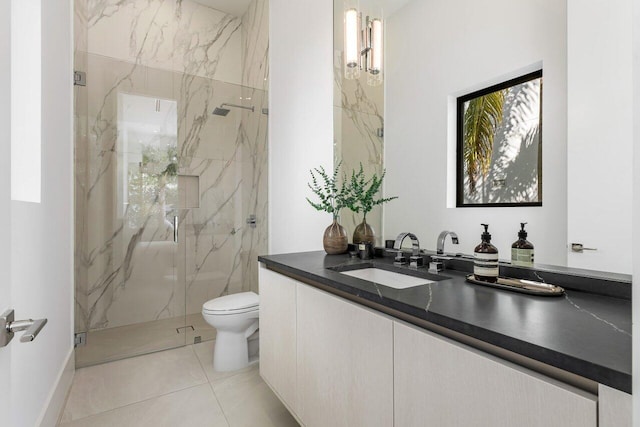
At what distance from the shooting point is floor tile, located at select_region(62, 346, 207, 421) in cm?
181

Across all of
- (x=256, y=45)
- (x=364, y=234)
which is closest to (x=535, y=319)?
(x=364, y=234)

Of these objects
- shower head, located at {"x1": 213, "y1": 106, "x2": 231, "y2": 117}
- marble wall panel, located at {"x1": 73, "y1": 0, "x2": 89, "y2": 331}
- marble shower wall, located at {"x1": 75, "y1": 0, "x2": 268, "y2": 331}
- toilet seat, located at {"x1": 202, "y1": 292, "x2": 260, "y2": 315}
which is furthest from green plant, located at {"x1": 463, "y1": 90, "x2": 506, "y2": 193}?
marble wall panel, located at {"x1": 73, "y1": 0, "x2": 89, "y2": 331}

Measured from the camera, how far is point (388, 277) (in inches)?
60.1

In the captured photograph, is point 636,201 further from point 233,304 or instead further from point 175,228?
point 175,228

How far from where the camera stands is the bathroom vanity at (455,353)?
0.57 metres

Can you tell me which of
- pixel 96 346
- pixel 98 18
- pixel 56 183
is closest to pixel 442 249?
pixel 56 183

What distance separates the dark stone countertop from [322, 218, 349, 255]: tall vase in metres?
0.65

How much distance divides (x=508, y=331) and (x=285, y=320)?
107cm

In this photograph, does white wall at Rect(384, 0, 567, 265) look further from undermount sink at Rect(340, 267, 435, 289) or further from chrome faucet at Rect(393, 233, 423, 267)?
undermount sink at Rect(340, 267, 435, 289)

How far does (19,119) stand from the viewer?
131 centimetres

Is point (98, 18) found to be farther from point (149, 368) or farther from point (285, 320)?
point (285, 320)

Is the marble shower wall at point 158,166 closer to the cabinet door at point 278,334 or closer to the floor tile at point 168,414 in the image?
the floor tile at point 168,414

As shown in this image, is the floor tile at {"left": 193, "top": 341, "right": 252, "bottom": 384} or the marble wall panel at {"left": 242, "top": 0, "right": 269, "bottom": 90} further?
the marble wall panel at {"left": 242, "top": 0, "right": 269, "bottom": 90}

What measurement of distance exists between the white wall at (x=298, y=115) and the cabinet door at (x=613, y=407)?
174 cm
